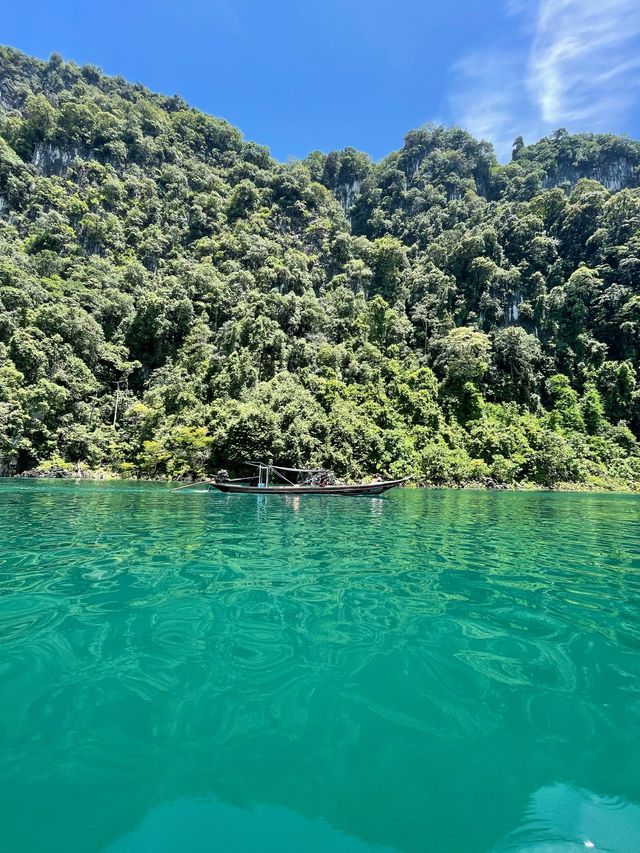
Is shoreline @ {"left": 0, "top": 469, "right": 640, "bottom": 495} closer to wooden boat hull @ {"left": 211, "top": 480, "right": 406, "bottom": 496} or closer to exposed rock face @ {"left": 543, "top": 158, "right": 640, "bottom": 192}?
wooden boat hull @ {"left": 211, "top": 480, "right": 406, "bottom": 496}

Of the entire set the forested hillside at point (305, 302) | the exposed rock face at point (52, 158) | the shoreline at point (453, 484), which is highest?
the exposed rock face at point (52, 158)

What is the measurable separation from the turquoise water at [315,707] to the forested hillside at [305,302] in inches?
1008

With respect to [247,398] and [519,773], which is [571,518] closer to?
[519,773]

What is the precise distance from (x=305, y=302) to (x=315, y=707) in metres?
46.7

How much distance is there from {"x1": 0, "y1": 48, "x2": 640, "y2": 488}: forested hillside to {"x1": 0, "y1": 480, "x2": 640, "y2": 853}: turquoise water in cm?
2561

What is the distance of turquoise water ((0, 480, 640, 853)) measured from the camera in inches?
Result: 91.9

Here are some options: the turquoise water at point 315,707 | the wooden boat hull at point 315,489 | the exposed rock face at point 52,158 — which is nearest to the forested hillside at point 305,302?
the exposed rock face at point 52,158

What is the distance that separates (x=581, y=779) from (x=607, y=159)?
97.2 meters

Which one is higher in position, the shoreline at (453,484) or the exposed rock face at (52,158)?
the exposed rock face at (52,158)

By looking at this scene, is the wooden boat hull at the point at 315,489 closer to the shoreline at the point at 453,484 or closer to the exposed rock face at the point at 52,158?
the shoreline at the point at 453,484

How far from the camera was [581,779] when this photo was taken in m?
2.75

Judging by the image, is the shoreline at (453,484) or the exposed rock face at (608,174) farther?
the exposed rock face at (608,174)

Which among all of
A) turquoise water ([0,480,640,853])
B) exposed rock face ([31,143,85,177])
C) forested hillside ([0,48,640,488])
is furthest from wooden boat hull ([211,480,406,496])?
exposed rock face ([31,143,85,177])

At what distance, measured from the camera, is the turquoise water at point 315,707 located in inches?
91.9
